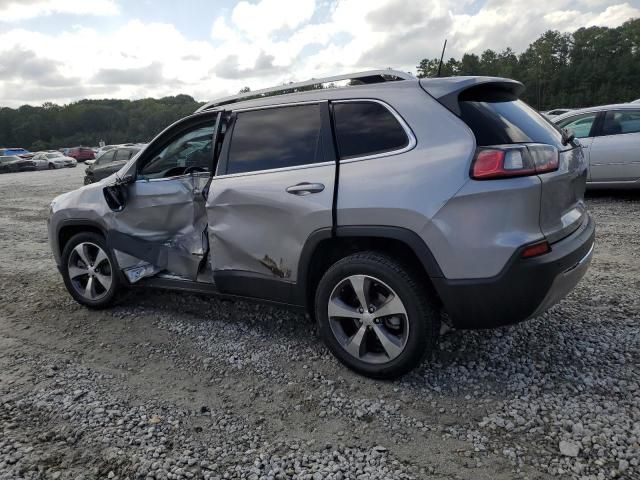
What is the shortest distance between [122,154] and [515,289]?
1467cm

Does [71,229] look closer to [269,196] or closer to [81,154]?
[269,196]

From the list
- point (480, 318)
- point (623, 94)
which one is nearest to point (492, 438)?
point (480, 318)

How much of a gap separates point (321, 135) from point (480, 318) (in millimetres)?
1498

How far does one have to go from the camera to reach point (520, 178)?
2.58 meters

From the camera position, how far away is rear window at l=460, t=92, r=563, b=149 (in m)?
2.73

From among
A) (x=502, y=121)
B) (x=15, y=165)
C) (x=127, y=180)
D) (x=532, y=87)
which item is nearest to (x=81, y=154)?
(x=15, y=165)

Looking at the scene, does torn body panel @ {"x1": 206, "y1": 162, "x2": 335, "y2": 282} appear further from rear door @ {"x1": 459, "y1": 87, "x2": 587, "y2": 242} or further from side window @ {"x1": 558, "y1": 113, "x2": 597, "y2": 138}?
side window @ {"x1": 558, "y1": 113, "x2": 597, "y2": 138}

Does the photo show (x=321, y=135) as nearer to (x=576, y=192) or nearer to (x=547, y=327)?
(x=576, y=192)

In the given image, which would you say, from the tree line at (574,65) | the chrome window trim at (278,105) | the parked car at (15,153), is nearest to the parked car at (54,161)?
the parked car at (15,153)

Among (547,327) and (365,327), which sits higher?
(365,327)

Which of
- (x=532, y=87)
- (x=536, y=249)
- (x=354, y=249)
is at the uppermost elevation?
(x=532, y=87)

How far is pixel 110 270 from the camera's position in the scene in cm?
448

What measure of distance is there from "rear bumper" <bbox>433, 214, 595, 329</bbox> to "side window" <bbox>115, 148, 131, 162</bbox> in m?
14.2

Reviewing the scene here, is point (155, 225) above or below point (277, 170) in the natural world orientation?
below
